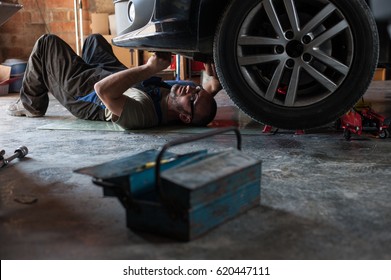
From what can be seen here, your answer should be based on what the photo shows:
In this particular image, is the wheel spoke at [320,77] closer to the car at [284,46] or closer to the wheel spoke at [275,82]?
the car at [284,46]

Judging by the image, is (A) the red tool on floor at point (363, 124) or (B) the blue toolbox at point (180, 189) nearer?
(B) the blue toolbox at point (180, 189)

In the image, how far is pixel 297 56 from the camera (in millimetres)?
2426

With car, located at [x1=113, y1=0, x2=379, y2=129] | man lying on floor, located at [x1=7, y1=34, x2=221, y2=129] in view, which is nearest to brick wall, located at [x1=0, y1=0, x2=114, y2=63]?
man lying on floor, located at [x1=7, y1=34, x2=221, y2=129]

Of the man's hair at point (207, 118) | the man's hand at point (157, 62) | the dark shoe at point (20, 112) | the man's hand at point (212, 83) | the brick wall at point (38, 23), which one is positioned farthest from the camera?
the brick wall at point (38, 23)

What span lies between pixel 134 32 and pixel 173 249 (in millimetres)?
1718

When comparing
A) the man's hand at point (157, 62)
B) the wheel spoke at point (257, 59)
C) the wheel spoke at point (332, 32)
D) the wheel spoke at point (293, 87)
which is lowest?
the wheel spoke at point (293, 87)

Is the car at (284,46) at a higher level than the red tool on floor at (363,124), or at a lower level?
higher

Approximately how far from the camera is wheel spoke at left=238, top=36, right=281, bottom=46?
241cm

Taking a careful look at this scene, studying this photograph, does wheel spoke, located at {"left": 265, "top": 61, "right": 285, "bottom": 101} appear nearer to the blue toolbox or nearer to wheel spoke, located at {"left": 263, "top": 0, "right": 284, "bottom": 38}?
wheel spoke, located at {"left": 263, "top": 0, "right": 284, "bottom": 38}

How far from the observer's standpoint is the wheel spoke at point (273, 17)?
2391mm

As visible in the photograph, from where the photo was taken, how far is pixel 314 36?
2412 mm

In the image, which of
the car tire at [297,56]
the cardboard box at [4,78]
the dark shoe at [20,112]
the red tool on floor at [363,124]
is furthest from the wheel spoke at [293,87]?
the cardboard box at [4,78]

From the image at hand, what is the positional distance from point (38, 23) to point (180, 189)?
7407 millimetres

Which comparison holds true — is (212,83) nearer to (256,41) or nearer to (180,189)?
(256,41)
